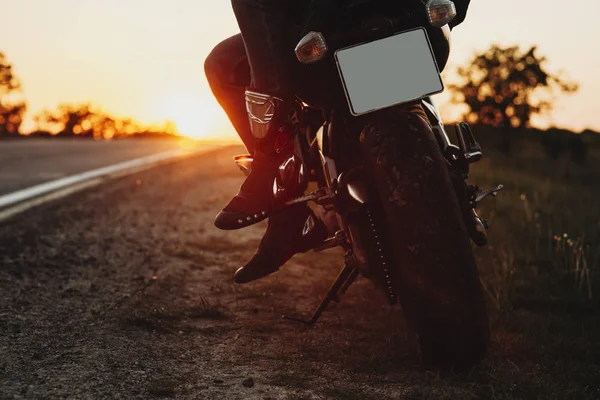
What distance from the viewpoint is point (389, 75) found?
2318mm

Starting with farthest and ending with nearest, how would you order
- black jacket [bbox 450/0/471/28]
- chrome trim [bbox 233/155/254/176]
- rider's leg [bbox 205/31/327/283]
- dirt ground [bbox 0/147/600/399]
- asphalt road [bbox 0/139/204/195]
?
asphalt road [bbox 0/139/204/195], chrome trim [bbox 233/155/254/176], rider's leg [bbox 205/31/327/283], black jacket [bbox 450/0/471/28], dirt ground [bbox 0/147/600/399]

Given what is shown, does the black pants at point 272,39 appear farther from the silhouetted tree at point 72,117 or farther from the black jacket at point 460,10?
the silhouetted tree at point 72,117

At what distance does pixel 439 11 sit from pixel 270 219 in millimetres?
1222

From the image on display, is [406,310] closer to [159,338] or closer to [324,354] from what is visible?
[324,354]

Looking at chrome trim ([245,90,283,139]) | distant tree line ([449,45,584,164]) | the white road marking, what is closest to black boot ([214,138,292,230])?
chrome trim ([245,90,283,139])

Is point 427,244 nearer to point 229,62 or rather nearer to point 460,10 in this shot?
point 460,10

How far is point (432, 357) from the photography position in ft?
7.79

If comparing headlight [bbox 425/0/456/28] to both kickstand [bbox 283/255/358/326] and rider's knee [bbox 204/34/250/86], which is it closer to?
kickstand [bbox 283/255/358/326]

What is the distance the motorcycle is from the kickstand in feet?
0.87

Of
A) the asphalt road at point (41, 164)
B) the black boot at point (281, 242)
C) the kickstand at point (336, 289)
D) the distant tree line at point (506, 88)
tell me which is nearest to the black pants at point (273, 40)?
the black boot at point (281, 242)

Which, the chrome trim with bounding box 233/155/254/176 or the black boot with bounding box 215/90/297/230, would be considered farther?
the chrome trim with bounding box 233/155/254/176

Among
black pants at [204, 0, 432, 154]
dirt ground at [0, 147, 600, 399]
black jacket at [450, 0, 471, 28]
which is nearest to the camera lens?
dirt ground at [0, 147, 600, 399]

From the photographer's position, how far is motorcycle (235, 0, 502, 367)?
2.25m

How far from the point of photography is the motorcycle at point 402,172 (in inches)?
88.7
